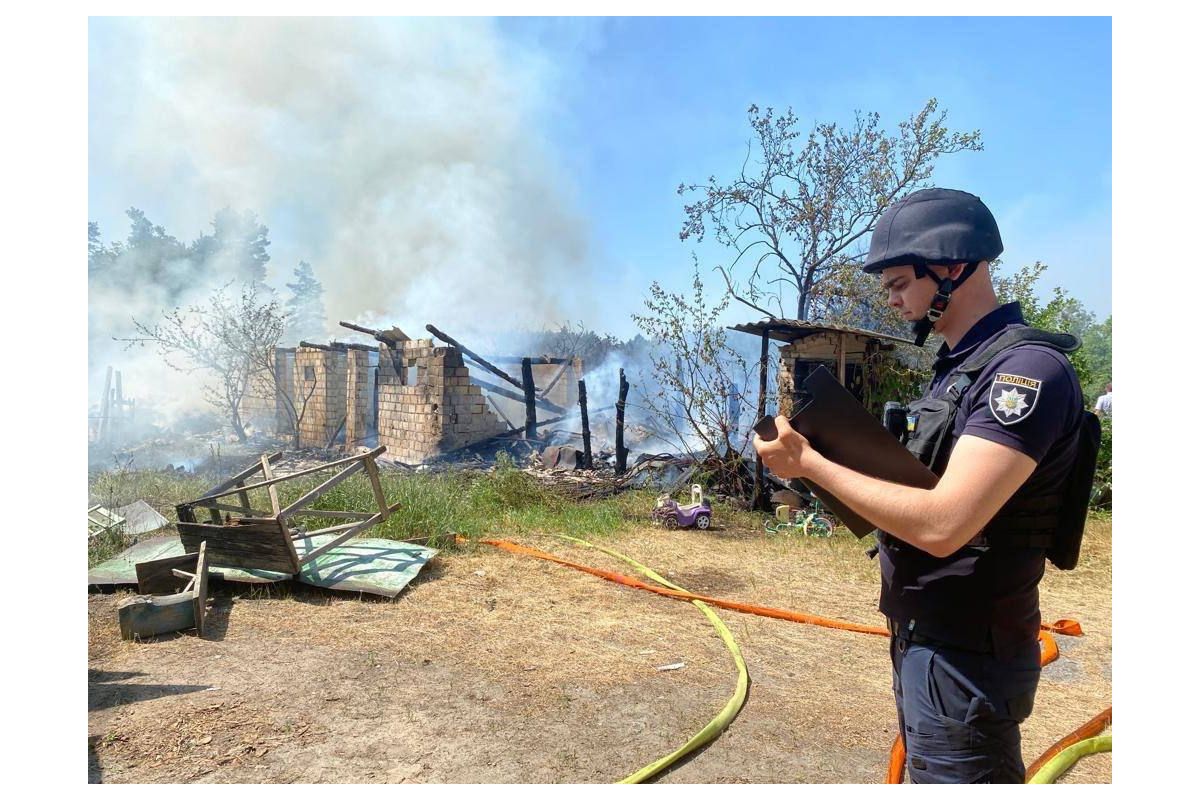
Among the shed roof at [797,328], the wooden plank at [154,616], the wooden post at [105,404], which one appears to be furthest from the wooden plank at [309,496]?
the wooden post at [105,404]

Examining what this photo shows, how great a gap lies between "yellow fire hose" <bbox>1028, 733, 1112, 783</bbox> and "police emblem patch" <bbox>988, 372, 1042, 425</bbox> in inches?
92.2

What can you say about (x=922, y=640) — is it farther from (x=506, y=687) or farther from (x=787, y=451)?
(x=506, y=687)

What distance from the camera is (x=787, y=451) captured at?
1566mm

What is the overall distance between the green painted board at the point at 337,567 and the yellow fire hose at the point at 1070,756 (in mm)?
4217

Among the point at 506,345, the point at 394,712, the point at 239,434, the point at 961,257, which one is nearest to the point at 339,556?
the point at 394,712

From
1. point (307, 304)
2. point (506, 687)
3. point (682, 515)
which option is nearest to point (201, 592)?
point (506, 687)

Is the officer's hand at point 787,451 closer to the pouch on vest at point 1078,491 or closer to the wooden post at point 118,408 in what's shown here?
the pouch on vest at point 1078,491

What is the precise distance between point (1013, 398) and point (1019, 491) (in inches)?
10.9

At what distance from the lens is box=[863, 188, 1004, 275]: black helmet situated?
1630 mm

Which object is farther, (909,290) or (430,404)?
(430,404)

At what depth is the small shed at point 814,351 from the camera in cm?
961

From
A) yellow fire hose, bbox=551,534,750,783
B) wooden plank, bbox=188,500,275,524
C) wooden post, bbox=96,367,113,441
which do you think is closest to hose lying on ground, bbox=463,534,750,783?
yellow fire hose, bbox=551,534,750,783

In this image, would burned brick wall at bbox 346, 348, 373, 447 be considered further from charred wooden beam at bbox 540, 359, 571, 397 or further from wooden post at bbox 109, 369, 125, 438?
wooden post at bbox 109, 369, 125, 438

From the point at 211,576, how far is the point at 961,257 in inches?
221
